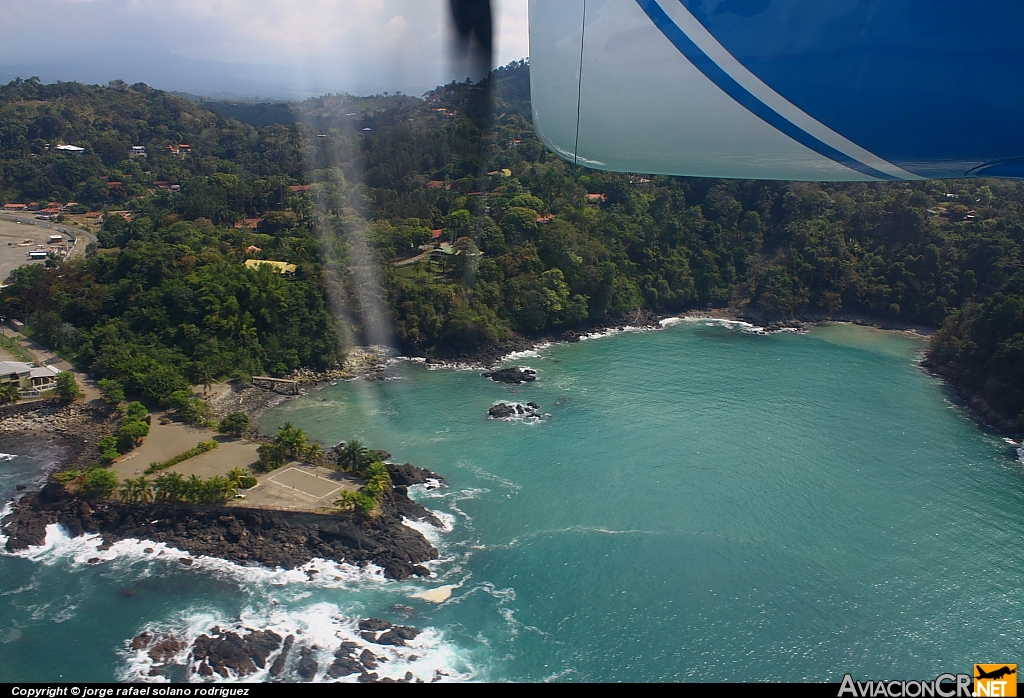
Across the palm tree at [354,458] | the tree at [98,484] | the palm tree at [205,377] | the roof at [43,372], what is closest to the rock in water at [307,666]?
the palm tree at [354,458]

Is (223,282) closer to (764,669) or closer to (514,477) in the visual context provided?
(514,477)

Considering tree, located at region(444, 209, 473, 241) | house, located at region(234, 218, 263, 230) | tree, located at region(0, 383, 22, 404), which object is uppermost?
tree, located at region(444, 209, 473, 241)

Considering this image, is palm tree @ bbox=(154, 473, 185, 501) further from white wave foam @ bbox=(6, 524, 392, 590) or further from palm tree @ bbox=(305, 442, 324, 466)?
palm tree @ bbox=(305, 442, 324, 466)

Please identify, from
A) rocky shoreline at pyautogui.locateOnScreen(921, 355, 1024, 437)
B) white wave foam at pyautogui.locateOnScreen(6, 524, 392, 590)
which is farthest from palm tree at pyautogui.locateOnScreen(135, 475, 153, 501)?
rocky shoreline at pyautogui.locateOnScreen(921, 355, 1024, 437)

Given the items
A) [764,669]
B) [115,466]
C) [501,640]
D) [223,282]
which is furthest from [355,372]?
[764,669]

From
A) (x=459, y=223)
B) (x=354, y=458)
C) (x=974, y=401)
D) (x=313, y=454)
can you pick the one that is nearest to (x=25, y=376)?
(x=313, y=454)

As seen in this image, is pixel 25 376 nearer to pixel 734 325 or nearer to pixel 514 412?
pixel 514 412
